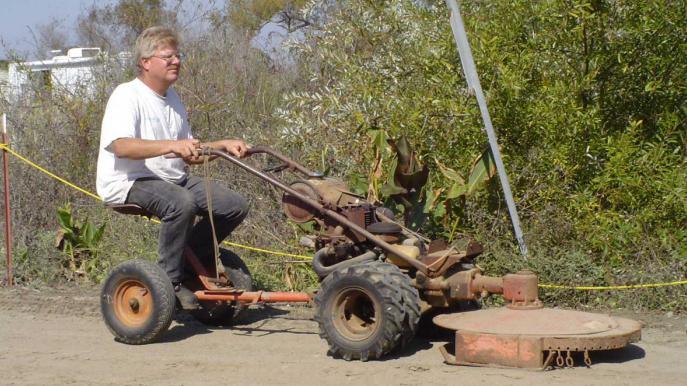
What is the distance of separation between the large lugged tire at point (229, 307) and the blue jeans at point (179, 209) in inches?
11.3

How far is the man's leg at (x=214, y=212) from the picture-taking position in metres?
Answer: 7.47

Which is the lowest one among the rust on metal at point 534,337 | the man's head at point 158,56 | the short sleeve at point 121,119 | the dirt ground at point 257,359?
the dirt ground at point 257,359

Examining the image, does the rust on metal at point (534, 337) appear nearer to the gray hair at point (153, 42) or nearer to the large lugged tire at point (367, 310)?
the large lugged tire at point (367, 310)

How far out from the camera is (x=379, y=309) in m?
6.25

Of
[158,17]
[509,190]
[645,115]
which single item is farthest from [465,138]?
[158,17]

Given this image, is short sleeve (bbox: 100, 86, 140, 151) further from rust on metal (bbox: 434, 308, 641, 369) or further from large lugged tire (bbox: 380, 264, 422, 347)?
rust on metal (bbox: 434, 308, 641, 369)

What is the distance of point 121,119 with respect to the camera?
7.15 meters

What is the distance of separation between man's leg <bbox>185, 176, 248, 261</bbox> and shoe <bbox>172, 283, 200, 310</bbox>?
46 centimetres

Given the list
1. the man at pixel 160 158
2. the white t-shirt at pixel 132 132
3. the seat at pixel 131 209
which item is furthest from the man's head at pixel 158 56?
the seat at pixel 131 209

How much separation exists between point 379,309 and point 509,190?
238 centimetres

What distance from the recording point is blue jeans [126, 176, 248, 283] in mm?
7152

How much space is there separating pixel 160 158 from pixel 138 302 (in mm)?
1019

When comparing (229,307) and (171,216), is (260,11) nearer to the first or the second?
(229,307)

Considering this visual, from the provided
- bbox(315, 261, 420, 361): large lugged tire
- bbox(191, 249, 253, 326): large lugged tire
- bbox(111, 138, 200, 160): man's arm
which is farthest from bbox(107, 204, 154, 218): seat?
bbox(315, 261, 420, 361): large lugged tire
